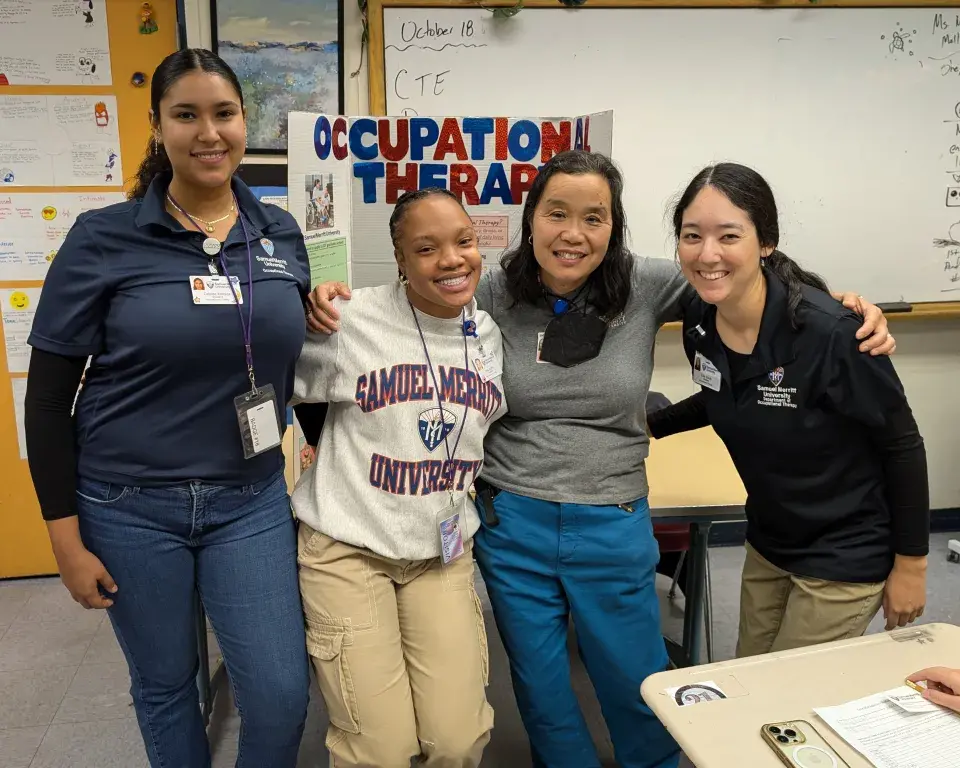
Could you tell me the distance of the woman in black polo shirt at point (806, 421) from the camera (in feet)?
4.43

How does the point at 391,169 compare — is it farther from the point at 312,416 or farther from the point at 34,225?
the point at 34,225

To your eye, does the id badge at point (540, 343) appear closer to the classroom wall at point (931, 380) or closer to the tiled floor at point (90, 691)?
the tiled floor at point (90, 691)

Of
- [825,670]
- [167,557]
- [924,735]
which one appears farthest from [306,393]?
[924,735]

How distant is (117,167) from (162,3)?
25.1 inches

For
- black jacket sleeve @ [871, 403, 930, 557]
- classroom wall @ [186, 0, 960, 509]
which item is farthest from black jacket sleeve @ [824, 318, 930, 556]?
classroom wall @ [186, 0, 960, 509]

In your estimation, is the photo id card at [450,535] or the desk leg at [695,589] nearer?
the photo id card at [450,535]

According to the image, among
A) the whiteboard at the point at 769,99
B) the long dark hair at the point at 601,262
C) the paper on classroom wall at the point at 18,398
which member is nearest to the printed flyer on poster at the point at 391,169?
the long dark hair at the point at 601,262

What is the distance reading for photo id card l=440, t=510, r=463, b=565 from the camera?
1438 mm

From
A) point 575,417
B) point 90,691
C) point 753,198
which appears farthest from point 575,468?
point 90,691

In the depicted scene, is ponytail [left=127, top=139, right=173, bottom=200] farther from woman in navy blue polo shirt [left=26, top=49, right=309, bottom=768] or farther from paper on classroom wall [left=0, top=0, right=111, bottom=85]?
paper on classroom wall [left=0, top=0, right=111, bottom=85]

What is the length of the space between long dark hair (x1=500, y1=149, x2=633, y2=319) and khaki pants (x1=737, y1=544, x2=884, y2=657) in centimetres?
69

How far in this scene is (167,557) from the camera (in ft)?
4.35

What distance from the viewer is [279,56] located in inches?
105

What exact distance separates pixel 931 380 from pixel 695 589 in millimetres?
2046
